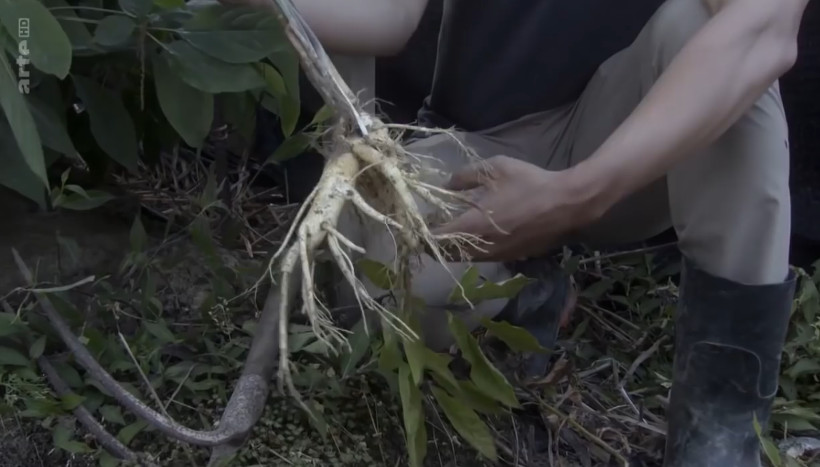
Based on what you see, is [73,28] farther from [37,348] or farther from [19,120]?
[37,348]

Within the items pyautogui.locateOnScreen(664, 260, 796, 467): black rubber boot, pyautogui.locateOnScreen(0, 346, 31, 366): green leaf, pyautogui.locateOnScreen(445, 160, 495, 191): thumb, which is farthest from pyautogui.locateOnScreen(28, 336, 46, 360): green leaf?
pyautogui.locateOnScreen(664, 260, 796, 467): black rubber boot

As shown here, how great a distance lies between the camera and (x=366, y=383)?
3.59 ft

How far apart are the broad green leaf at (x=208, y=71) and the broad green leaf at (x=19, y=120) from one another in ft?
0.56

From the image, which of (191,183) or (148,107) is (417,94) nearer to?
(191,183)

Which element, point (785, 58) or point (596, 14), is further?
point (596, 14)

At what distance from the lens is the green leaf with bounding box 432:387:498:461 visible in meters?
0.99

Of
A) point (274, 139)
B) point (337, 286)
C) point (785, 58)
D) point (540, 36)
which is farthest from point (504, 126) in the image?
point (274, 139)

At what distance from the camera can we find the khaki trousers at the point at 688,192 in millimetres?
993

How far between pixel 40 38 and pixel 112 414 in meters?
0.38

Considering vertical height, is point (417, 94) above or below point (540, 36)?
below

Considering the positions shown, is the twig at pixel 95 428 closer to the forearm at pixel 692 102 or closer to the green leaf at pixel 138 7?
the green leaf at pixel 138 7

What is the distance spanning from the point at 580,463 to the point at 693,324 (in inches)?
8.4

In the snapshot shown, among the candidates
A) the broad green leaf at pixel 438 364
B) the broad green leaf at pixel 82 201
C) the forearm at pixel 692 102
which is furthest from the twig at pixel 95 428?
the forearm at pixel 692 102

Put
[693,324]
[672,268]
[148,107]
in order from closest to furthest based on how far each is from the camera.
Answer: [693,324] → [148,107] → [672,268]
